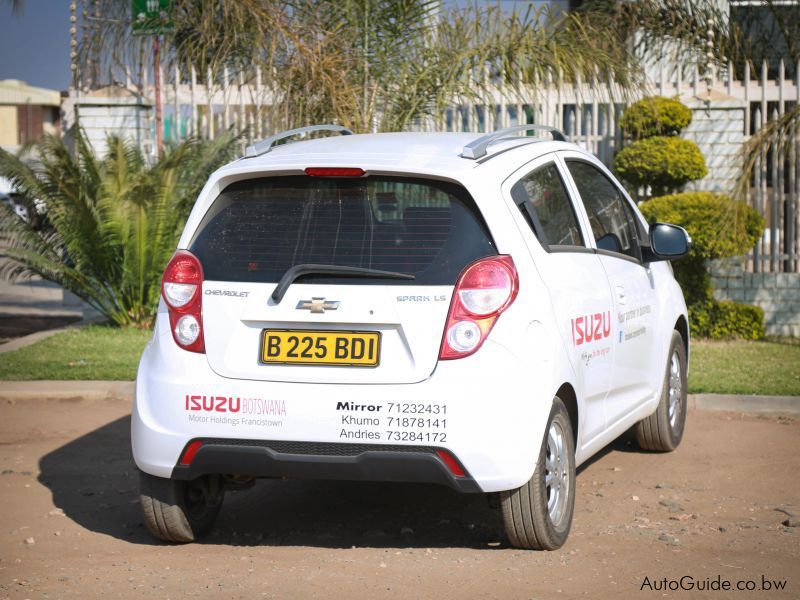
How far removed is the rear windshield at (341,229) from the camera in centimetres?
465

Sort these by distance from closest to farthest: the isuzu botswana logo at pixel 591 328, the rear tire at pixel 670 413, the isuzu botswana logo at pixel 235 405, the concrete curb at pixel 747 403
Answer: the isuzu botswana logo at pixel 235 405 < the isuzu botswana logo at pixel 591 328 < the rear tire at pixel 670 413 < the concrete curb at pixel 747 403

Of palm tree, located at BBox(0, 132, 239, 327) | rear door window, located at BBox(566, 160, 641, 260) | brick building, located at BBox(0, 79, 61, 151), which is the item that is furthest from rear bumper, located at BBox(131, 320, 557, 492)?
brick building, located at BBox(0, 79, 61, 151)

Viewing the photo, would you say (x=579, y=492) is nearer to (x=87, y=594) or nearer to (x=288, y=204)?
(x=288, y=204)

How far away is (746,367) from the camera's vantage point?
998 cm

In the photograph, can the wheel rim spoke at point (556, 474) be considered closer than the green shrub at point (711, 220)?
Yes

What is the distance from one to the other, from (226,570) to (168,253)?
24.8 feet

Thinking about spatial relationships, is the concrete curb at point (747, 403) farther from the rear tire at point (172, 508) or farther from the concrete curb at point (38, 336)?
the concrete curb at point (38, 336)

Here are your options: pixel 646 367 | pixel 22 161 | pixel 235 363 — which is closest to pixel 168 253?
pixel 22 161

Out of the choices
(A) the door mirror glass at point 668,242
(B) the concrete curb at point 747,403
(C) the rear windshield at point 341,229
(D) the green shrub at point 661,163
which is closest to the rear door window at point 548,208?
(C) the rear windshield at point 341,229

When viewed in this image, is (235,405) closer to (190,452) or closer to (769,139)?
(190,452)

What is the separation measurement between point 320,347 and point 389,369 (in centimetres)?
29

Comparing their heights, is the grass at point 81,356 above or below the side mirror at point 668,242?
below

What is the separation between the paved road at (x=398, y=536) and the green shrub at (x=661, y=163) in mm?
5000

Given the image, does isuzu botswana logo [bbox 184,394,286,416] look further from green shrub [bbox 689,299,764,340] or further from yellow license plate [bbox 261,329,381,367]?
green shrub [bbox 689,299,764,340]
